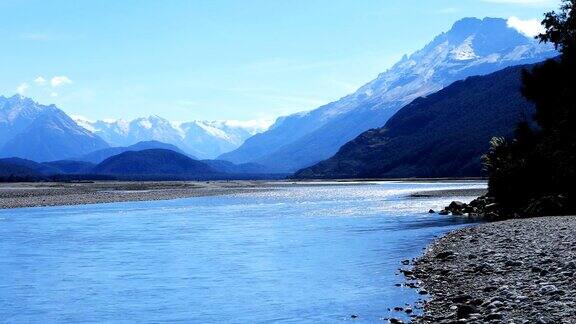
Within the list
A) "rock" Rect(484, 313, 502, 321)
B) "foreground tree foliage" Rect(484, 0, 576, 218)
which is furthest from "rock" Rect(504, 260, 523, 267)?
"foreground tree foliage" Rect(484, 0, 576, 218)

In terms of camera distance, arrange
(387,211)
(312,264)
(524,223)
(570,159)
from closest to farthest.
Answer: (312,264), (524,223), (570,159), (387,211)

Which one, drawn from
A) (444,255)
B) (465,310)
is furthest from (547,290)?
(444,255)

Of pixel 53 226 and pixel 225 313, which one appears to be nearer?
pixel 225 313

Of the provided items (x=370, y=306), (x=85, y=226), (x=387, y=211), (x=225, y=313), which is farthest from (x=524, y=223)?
(x=85, y=226)

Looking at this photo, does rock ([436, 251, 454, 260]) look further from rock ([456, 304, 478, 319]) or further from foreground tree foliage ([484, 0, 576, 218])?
foreground tree foliage ([484, 0, 576, 218])

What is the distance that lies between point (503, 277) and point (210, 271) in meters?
16.1

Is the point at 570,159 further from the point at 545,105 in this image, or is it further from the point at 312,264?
the point at 312,264

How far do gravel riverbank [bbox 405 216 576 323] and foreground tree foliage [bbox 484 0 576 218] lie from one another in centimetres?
1525

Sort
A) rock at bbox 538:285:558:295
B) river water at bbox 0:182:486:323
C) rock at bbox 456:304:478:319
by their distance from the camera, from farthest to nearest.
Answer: river water at bbox 0:182:486:323, rock at bbox 538:285:558:295, rock at bbox 456:304:478:319

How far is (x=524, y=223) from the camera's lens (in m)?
48.2

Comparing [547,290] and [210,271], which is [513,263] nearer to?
[547,290]

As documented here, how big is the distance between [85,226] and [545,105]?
50964 mm

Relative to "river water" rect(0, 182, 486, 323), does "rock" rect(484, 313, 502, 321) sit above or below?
above

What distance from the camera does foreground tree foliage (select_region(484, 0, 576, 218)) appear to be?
57.4 m
